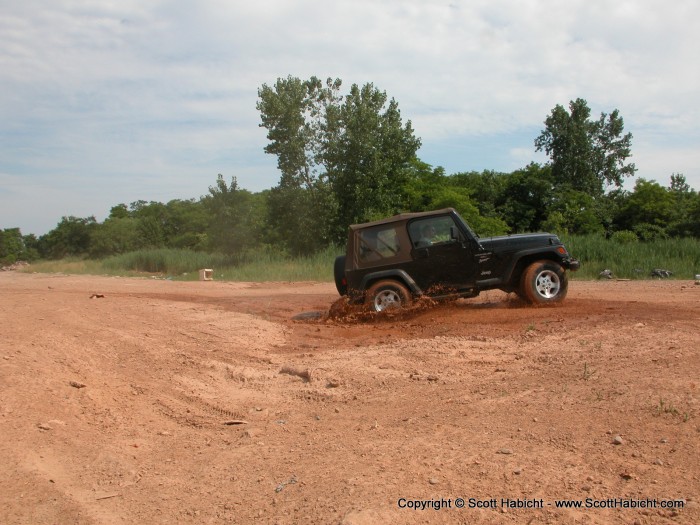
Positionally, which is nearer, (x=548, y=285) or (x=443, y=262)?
(x=548, y=285)

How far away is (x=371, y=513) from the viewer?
3873 mm

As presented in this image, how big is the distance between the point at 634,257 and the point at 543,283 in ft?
38.3

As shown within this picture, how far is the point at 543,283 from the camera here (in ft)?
35.0

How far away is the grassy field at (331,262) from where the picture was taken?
19.9 meters

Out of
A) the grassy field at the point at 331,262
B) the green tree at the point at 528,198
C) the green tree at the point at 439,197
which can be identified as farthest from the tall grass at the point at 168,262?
the green tree at the point at 528,198

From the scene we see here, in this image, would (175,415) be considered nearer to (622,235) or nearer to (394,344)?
(394,344)

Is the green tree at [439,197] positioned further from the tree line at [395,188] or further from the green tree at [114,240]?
the green tree at [114,240]

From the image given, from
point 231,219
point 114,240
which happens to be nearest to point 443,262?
point 231,219

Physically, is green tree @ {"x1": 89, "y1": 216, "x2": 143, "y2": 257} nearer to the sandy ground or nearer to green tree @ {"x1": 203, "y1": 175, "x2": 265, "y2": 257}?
green tree @ {"x1": 203, "y1": 175, "x2": 265, "y2": 257}

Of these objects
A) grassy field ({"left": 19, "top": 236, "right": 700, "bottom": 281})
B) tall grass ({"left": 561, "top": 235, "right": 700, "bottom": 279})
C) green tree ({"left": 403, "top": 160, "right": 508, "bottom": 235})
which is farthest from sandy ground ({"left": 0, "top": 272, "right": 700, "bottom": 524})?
green tree ({"left": 403, "top": 160, "right": 508, "bottom": 235})

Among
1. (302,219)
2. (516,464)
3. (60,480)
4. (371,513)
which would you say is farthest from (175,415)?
(302,219)

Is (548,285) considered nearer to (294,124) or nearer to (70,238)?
(294,124)

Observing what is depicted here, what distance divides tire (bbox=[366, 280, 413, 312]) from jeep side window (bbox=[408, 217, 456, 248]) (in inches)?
30.4

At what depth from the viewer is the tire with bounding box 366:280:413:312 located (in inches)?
437
